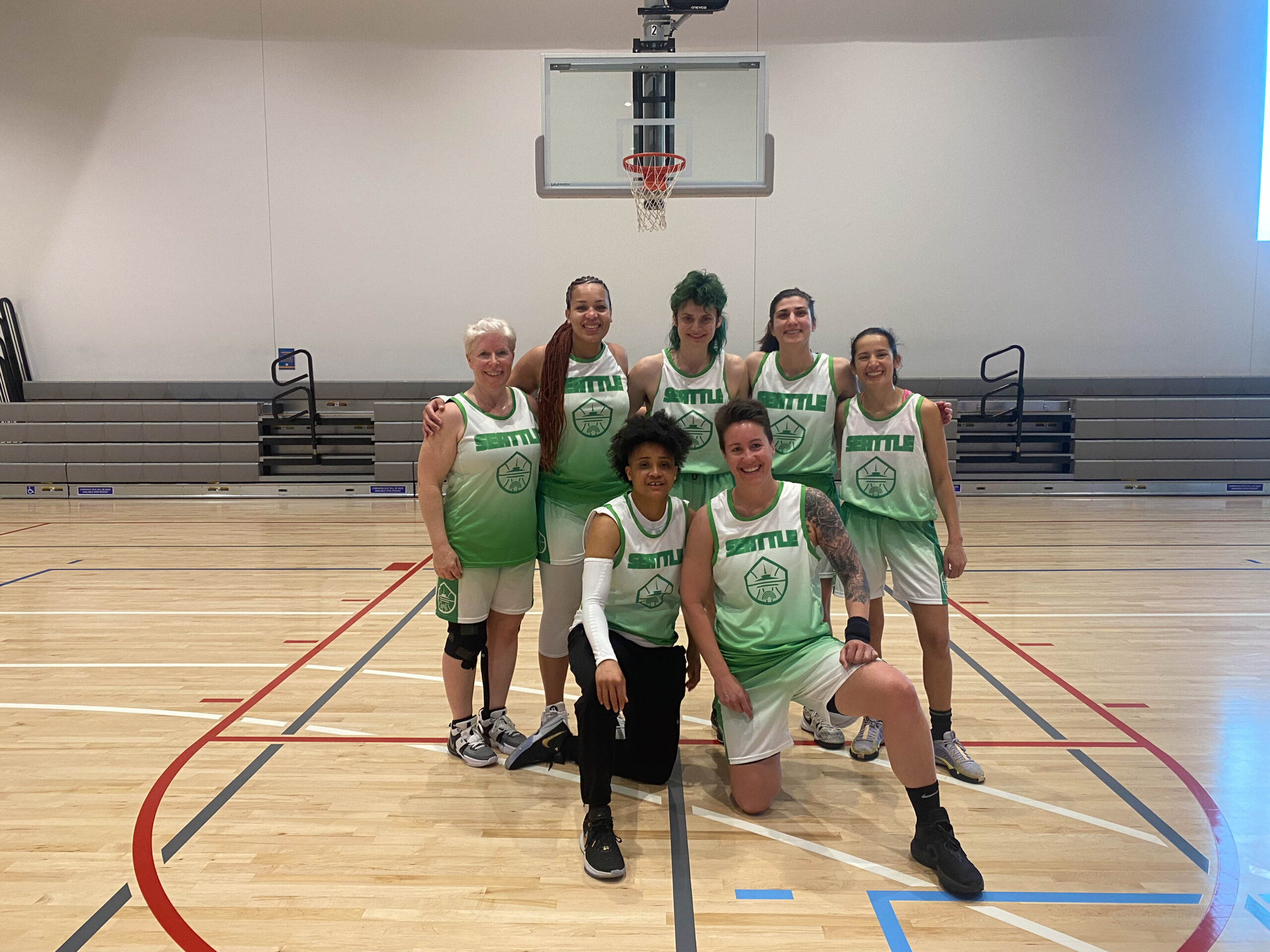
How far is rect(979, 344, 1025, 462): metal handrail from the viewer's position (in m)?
9.00

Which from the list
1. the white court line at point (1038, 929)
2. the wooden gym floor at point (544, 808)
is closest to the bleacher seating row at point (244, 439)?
the wooden gym floor at point (544, 808)

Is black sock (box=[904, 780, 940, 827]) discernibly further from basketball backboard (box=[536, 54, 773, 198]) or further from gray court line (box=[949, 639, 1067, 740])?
basketball backboard (box=[536, 54, 773, 198])

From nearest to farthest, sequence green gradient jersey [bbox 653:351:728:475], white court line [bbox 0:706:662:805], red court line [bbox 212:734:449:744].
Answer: white court line [bbox 0:706:662:805], green gradient jersey [bbox 653:351:728:475], red court line [bbox 212:734:449:744]

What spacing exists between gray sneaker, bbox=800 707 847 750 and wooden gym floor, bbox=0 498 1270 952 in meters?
0.06

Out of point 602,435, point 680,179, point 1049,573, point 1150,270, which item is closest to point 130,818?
point 602,435

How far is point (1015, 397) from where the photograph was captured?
31.1 feet

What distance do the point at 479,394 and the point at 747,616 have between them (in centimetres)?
111

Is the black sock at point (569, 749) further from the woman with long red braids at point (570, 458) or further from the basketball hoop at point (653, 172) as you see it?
the basketball hoop at point (653, 172)

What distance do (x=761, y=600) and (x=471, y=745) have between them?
1130 millimetres

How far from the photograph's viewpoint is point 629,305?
1006cm

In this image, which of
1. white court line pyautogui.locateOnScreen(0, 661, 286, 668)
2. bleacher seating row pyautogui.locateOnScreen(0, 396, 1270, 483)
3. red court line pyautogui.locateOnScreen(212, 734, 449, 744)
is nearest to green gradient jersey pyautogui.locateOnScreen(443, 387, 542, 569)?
red court line pyautogui.locateOnScreen(212, 734, 449, 744)

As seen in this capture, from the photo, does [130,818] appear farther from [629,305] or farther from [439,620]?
[629,305]

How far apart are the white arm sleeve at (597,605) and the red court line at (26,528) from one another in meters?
6.96

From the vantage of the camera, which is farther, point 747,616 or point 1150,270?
point 1150,270
